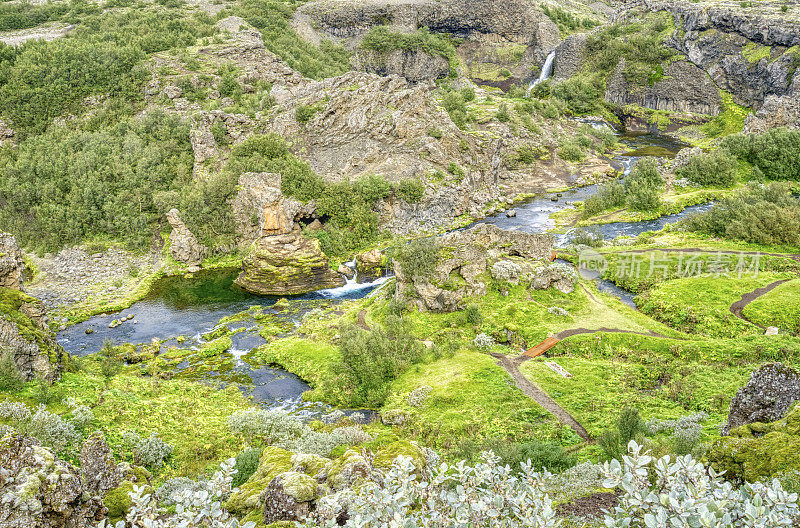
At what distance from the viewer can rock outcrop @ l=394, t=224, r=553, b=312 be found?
3706 cm

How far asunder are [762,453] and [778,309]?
28.1m

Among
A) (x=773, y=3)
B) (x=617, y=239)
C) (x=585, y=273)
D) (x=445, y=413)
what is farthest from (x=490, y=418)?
(x=773, y=3)

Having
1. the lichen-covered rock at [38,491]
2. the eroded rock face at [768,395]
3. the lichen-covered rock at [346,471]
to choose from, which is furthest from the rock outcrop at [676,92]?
the lichen-covered rock at [38,491]

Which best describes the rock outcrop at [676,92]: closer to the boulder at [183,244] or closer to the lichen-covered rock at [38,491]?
the boulder at [183,244]

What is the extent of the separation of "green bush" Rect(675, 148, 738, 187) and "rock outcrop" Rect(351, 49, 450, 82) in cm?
7283

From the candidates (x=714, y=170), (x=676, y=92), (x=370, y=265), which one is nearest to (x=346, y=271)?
(x=370, y=265)

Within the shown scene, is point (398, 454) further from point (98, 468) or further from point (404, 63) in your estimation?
point (404, 63)

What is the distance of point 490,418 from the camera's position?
2398 cm

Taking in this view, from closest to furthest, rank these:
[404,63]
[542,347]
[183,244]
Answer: [542,347] < [183,244] < [404,63]

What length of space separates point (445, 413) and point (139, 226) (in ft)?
151

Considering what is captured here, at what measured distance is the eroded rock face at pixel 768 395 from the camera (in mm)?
12969

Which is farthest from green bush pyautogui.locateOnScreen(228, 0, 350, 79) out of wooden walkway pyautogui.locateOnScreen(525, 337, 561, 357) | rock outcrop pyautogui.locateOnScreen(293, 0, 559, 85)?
wooden walkway pyautogui.locateOnScreen(525, 337, 561, 357)

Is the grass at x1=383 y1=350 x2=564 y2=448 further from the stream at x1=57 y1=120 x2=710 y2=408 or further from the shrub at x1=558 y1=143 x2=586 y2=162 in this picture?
the shrub at x1=558 y1=143 x2=586 y2=162

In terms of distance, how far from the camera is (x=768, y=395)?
13.3 m
